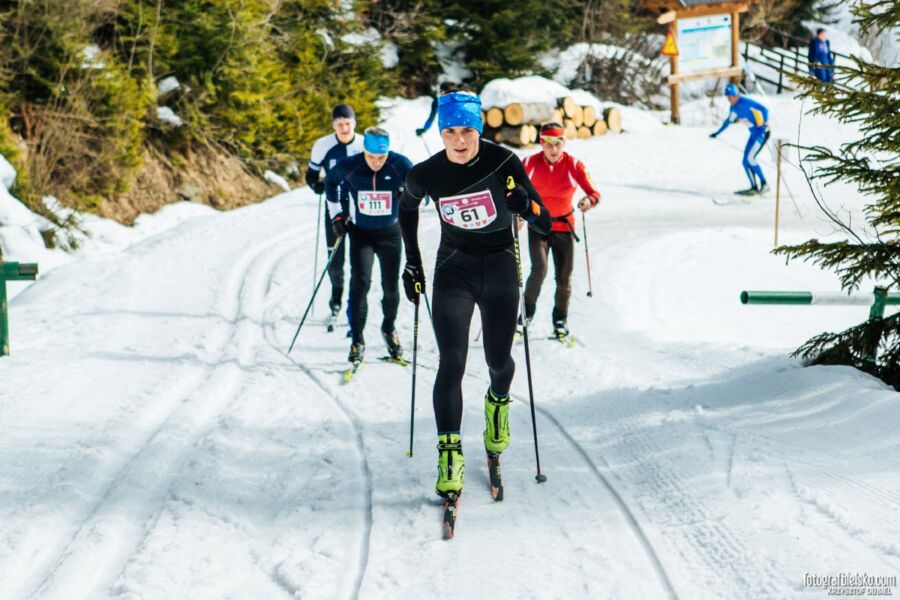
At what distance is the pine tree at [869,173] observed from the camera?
521cm

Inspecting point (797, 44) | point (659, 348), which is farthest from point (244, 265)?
point (797, 44)

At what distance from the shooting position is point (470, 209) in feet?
14.9

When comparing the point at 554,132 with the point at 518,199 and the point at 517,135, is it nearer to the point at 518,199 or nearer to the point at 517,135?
the point at 518,199

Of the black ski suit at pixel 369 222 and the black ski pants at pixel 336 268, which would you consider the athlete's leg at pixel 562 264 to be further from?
the black ski pants at pixel 336 268

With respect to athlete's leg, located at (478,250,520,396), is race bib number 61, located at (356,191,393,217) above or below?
above

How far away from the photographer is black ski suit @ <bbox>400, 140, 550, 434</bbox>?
447cm

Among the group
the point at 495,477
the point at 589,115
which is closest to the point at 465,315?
the point at 495,477

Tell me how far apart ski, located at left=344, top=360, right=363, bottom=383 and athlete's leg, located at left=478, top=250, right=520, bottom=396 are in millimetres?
2611

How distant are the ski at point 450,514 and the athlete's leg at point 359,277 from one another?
10.5 feet

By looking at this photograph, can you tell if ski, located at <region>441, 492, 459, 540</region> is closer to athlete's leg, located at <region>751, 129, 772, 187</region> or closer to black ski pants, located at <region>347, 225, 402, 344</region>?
black ski pants, located at <region>347, 225, 402, 344</region>

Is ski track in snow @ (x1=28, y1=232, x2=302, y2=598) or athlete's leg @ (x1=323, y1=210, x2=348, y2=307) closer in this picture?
ski track in snow @ (x1=28, y1=232, x2=302, y2=598)

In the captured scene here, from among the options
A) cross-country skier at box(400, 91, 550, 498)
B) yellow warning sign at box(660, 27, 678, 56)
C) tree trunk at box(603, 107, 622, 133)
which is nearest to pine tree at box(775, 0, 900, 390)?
cross-country skier at box(400, 91, 550, 498)

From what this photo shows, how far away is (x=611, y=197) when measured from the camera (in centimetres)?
1698

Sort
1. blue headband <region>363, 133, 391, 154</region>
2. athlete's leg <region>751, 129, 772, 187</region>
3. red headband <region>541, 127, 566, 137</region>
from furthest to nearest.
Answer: athlete's leg <region>751, 129, 772, 187</region> → red headband <region>541, 127, 566, 137</region> → blue headband <region>363, 133, 391, 154</region>
